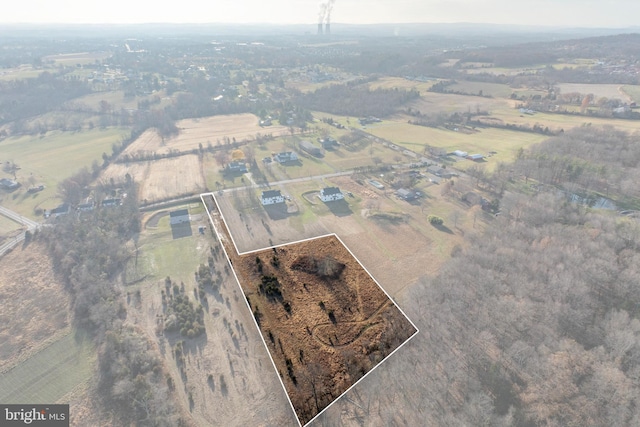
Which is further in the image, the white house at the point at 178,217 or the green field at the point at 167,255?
the white house at the point at 178,217

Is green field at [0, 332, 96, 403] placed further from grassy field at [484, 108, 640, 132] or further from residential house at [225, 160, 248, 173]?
grassy field at [484, 108, 640, 132]

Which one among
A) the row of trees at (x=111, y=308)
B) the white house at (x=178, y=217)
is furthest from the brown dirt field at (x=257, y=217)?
the row of trees at (x=111, y=308)

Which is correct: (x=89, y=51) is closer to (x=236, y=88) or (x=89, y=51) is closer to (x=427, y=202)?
(x=236, y=88)

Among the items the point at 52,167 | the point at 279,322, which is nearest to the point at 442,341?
the point at 279,322

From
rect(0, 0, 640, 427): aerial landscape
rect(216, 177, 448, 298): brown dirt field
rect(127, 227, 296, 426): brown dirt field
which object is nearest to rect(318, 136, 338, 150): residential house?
rect(0, 0, 640, 427): aerial landscape

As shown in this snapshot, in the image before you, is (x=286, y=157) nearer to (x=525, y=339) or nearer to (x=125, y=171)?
(x=125, y=171)

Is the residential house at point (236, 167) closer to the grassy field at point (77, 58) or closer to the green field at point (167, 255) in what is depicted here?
the green field at point (167, 255)
